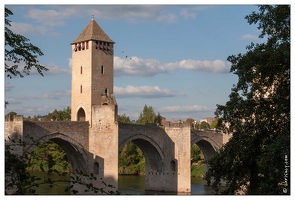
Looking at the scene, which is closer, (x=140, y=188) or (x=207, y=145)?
(x=140, y=188)

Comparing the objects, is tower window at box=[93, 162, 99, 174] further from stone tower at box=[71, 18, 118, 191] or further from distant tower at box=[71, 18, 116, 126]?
distant tower at box=[71, 18, 116, 126]

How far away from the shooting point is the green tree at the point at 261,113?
1486 centimetres

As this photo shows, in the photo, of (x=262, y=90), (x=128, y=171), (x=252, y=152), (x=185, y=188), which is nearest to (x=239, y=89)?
(x=262, y=90)

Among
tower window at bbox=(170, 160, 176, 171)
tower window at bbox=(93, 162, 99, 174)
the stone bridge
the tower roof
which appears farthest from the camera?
tower window at bbox=(170, 160, 176, 171)

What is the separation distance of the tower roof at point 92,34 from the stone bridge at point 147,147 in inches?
280

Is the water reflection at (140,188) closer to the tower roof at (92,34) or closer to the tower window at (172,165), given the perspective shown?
the tower window at (172,165)

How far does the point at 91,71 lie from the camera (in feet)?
134

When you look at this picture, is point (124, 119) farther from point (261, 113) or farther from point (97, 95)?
point (261, 113)

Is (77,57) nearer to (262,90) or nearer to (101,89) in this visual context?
(101,89)

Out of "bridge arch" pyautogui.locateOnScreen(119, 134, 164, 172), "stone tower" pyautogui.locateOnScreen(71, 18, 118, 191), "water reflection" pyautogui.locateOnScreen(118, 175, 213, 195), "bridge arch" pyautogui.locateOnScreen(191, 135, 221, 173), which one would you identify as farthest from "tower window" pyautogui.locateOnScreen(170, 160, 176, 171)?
"stone tower" pyautogui.locateOnScreen(71, 18, 118, 191)

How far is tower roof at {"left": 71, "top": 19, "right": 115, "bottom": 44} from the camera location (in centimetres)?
4154

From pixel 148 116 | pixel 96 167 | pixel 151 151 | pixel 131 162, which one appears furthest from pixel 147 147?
pixel 148 116

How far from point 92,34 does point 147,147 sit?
10.7m

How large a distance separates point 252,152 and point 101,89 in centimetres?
2685
